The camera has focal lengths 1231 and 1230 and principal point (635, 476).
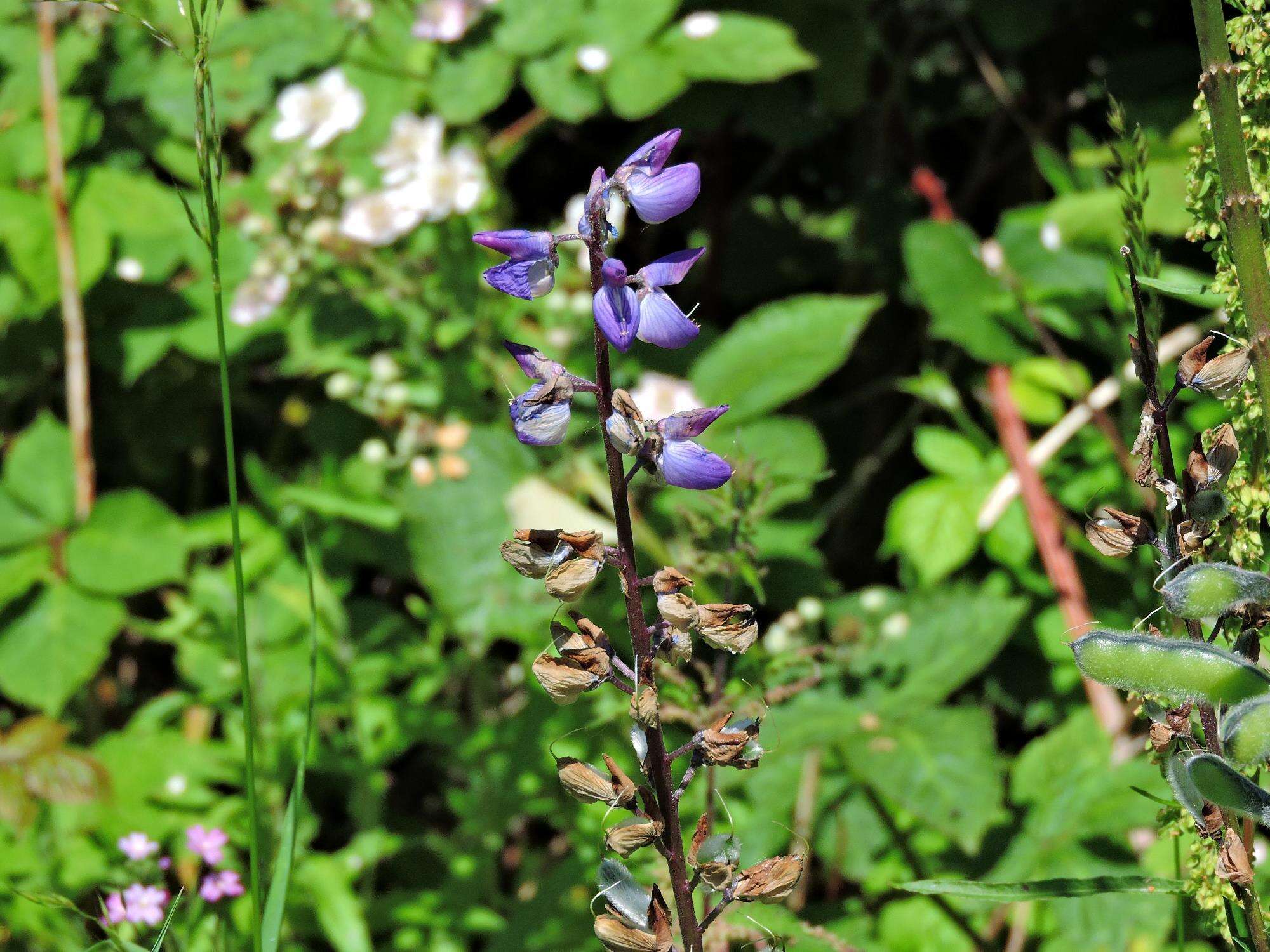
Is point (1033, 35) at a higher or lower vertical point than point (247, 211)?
higher

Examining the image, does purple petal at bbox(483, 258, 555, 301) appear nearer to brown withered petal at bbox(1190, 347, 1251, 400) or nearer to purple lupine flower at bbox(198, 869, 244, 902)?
brown withered petal at bbox(1190, 347, 1251, 400)

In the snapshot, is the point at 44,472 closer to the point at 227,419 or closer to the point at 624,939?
the point at 227,419

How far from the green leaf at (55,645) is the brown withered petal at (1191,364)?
5.72 ft

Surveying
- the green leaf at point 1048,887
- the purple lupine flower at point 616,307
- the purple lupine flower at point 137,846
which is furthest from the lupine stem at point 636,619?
the purple lupine flower at point 137,846

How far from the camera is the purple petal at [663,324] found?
73cm

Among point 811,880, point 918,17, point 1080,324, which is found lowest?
point 811,880

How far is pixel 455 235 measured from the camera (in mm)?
2125

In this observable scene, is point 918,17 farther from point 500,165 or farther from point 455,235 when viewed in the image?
point 455,235

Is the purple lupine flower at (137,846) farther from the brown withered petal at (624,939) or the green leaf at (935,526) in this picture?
the green leaf at (935,526)

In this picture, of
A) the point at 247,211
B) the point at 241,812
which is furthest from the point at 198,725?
the point at 247,211

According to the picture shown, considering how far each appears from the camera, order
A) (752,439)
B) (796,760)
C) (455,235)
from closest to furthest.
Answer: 1. (796,760)
2. (752,439)
3. (455,235)

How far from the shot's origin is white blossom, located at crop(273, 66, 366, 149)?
2.12 meters

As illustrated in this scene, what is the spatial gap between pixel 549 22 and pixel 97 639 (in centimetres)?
128

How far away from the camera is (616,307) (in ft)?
2.37
